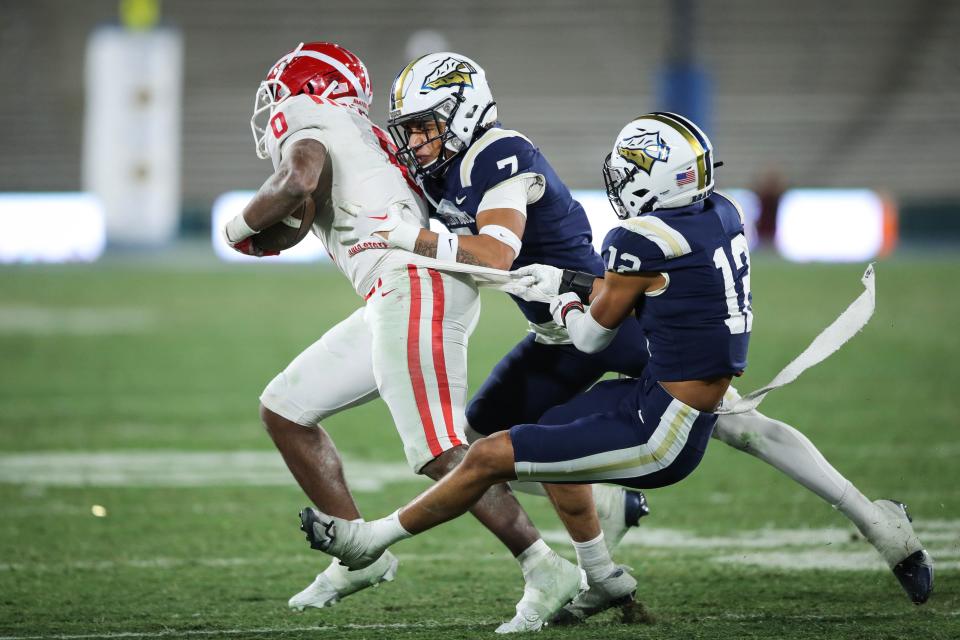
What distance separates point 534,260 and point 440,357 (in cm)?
47

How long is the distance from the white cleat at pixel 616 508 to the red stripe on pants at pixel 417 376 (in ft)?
2.36

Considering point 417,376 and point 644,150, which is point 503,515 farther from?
point 644,150

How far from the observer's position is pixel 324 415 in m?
4.02

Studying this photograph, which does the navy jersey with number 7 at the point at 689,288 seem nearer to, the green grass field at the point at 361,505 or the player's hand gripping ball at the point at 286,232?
the green grass field at the point at 361,505

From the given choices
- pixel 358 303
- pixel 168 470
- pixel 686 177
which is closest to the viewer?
pixel 686 177

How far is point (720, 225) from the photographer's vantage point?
359cm

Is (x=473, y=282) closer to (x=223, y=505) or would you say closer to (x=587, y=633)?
(x=587, y=633)

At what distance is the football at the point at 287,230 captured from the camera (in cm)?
398

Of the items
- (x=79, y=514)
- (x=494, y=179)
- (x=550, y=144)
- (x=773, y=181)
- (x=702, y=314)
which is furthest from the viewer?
(x=550, y=144)

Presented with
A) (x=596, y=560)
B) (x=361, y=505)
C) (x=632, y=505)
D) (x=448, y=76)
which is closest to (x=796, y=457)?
(x=632, y=505)

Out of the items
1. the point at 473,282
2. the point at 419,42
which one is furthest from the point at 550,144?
the point at 473,282

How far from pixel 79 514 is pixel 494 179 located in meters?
2.64

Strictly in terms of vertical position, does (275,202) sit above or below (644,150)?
below

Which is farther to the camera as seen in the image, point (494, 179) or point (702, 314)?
A: point (494, 179)
